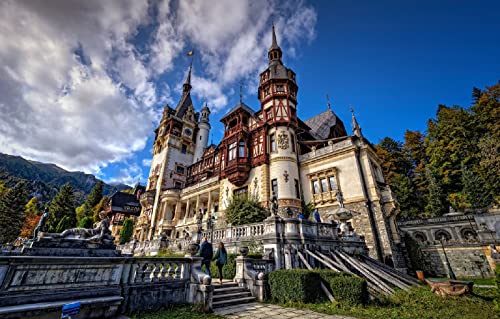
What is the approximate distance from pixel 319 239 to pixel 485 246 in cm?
1838

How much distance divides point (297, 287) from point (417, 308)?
3.83 m

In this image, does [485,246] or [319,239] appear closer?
[319,239]

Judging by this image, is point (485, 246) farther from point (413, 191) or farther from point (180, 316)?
point (180, 316)

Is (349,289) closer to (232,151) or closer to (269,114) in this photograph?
(232,151)

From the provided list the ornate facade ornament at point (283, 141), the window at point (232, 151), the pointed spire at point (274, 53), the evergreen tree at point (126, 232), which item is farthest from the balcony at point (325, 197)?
the evergreen tree at point (126, 232)

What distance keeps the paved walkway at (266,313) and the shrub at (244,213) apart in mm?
11670

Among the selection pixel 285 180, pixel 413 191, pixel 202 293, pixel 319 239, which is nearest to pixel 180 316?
pixel 202 293

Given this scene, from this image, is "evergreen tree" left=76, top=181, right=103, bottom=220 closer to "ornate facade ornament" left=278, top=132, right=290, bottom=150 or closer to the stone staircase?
"ornate facade ornament" left=278, top=132, right=290, bottom=150

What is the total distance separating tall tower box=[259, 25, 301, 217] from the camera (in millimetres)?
23219

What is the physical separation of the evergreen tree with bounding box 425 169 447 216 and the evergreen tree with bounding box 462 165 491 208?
330cm

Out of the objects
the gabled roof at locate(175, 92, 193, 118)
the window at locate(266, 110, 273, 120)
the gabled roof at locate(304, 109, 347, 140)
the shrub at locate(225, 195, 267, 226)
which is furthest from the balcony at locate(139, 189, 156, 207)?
the gabled roof at locate(304, 109, 347, 140)

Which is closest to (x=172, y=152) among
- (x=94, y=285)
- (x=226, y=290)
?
(x=226, y=290)

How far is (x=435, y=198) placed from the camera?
31.4m

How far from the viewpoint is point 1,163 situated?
144 meters
